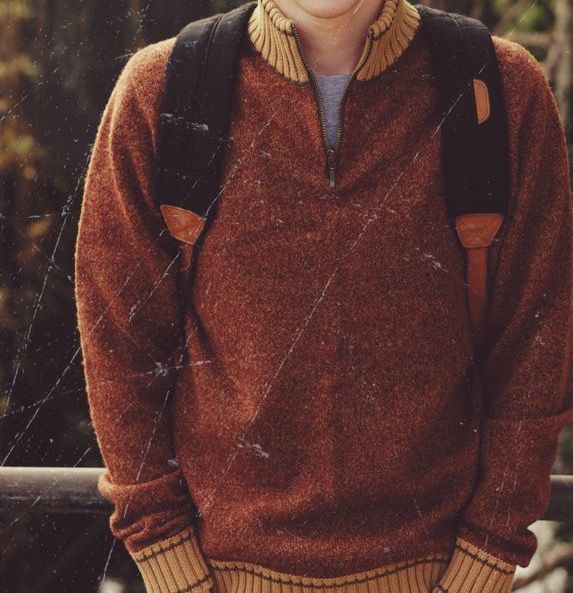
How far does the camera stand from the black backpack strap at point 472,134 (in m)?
1.29

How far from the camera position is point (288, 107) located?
131 centimetres

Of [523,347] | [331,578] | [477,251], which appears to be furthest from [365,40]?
[331,578]

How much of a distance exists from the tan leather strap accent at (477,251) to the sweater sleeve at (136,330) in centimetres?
49

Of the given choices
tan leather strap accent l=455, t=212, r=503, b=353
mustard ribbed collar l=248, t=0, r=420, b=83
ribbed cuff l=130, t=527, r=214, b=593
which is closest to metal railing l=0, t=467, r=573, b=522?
ribbed cuff l=130, t=527, r=214, b=593

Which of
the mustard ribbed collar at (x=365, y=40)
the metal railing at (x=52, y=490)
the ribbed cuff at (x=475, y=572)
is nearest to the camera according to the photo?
the mustard ribbed collar at (x=365, y=40)

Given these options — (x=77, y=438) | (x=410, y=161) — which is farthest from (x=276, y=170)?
(x=77, y=438)

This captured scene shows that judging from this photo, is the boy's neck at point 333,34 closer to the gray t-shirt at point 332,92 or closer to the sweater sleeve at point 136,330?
the gray t-shirt at point 332,92

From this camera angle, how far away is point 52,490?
1510 mm

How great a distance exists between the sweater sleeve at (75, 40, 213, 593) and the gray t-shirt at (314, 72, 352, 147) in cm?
27

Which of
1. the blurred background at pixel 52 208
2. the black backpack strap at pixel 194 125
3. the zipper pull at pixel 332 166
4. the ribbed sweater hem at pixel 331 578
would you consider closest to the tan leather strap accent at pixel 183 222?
the black backpack strap at pixel 194 125

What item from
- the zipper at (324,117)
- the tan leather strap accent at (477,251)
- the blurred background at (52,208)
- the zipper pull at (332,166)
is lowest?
the blurred background at (52,208)

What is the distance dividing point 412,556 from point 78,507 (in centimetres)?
63

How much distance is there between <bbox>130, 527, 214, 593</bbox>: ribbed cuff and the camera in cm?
142

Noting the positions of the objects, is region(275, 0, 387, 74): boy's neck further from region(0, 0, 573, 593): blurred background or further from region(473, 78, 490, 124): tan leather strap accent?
region(0, 0, 573, 593): blurred background
